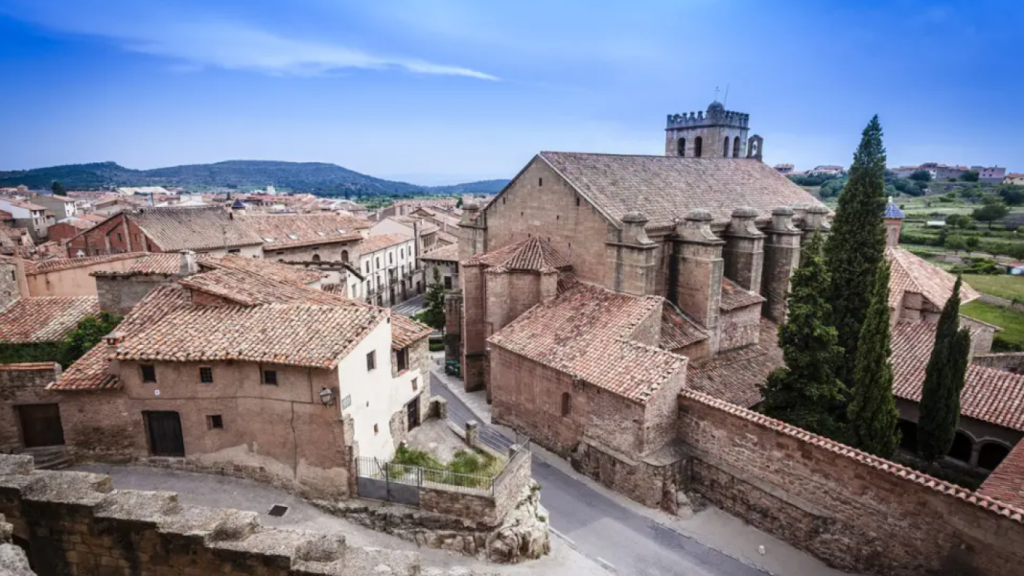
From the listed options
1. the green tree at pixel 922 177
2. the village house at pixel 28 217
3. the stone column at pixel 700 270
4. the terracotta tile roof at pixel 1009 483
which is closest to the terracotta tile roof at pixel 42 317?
the stone column at pixel 700 270

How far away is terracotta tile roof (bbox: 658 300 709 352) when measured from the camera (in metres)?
22.8

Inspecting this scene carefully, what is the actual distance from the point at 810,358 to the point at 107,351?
21.2 meters

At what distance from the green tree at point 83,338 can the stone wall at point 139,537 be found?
8.35 m

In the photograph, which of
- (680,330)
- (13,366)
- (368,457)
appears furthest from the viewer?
(680,330)

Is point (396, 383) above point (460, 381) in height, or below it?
above

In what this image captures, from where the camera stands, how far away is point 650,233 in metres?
24.3

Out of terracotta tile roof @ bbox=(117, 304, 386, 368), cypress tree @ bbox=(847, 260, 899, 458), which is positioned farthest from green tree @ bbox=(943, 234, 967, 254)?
terracotta tile roof @ bbox=(117, 304, 386, 368)

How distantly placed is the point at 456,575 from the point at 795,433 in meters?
11.6

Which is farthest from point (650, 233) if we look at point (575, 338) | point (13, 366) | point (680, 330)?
point (13, 366)

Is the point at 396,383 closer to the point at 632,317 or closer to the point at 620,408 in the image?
the point at 620,408

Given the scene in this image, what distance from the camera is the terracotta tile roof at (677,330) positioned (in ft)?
74.9

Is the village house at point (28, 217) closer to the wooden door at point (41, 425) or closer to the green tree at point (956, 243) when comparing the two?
the wooden door at point (41, 425)

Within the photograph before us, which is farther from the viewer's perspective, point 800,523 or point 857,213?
point 857,213

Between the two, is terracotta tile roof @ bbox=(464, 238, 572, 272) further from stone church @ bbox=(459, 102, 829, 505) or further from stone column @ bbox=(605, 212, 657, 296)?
stone column @ bbox=(605, 212, 657, 296)
